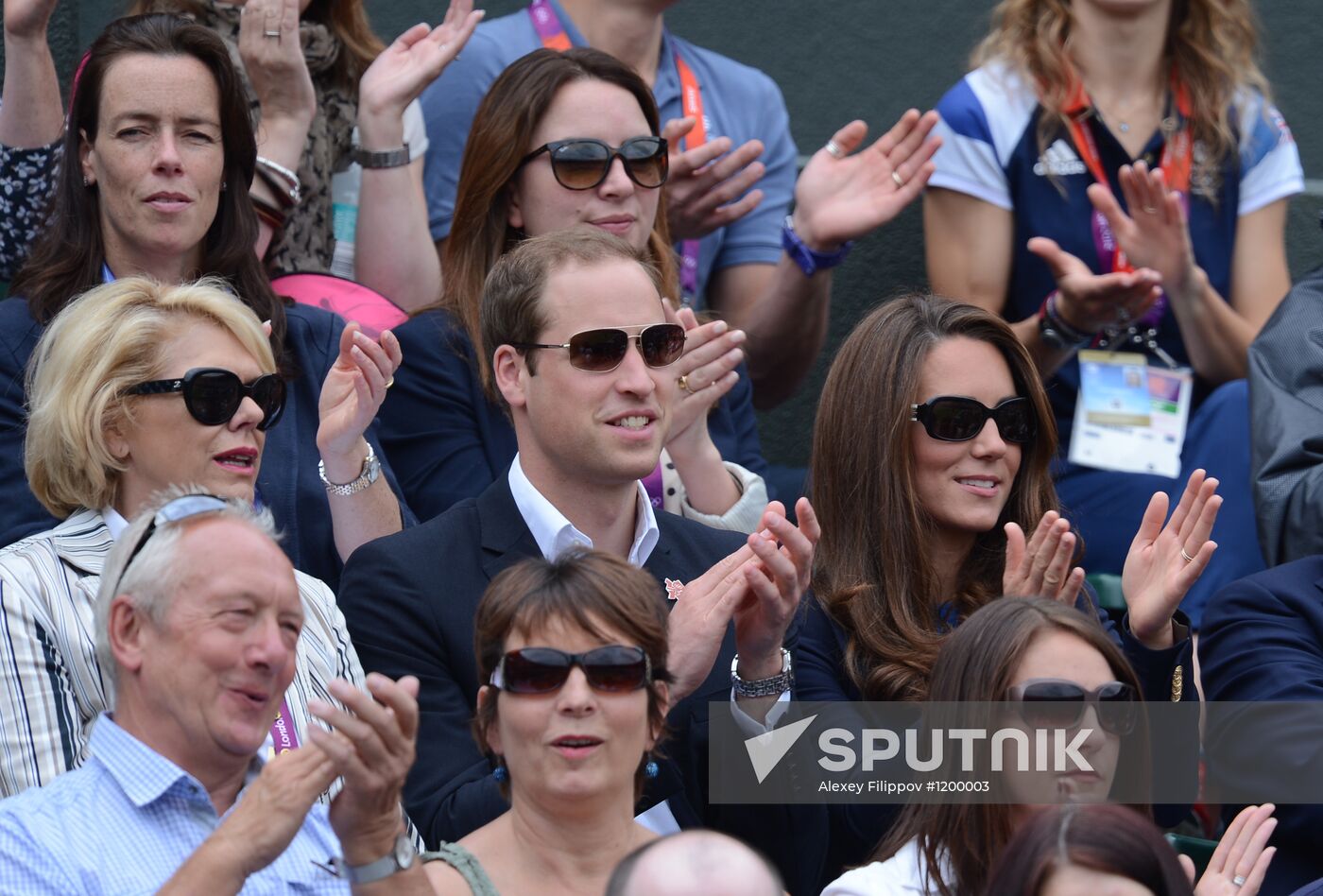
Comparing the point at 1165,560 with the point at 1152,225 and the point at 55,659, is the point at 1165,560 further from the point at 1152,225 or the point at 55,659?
the point at 55,659

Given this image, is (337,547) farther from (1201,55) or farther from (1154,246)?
(1201,55)

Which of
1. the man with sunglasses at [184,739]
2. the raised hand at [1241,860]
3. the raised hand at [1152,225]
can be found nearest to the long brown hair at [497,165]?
the raised hand at [1152,225]

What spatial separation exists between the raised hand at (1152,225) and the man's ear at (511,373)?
215cm

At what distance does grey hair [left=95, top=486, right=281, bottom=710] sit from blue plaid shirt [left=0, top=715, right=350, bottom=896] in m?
0.13

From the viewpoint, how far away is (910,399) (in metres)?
4.19

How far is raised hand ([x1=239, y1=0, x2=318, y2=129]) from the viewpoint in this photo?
4.78 m

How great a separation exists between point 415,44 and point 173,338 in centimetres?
161

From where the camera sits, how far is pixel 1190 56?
580cm

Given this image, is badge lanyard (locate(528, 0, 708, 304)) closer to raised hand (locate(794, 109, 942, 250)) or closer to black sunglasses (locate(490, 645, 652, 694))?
raised hand (locate(794, 109, 942, 250))

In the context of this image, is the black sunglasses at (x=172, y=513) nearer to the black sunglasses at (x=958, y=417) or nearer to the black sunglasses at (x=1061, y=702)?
the black sunglasses at (x=1061, y=702)

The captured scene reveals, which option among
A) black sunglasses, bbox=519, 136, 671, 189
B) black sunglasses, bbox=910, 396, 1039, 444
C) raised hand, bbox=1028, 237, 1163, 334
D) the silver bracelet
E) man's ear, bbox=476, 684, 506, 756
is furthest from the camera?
raised hand, bbox=1028, 237, 1163, 334

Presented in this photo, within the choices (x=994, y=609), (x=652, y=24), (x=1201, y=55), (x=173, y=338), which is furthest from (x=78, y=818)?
(x=1201, y=55)

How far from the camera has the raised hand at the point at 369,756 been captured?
102 inches

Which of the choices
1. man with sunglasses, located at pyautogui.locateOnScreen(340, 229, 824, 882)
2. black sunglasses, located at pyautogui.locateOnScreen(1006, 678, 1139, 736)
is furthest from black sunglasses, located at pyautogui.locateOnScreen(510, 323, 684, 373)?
black sunglasses, located at pyautogui.locateOnScreen(1006, 678, 1139, 736)
